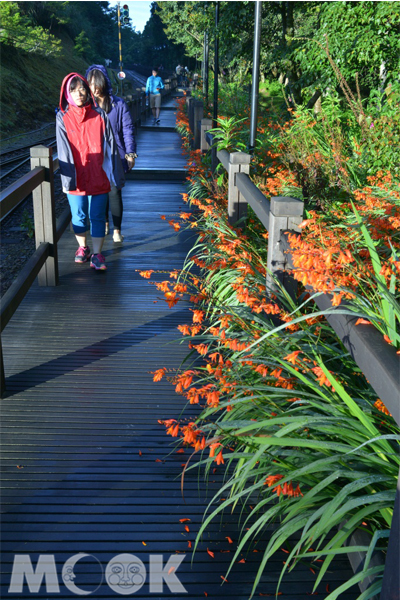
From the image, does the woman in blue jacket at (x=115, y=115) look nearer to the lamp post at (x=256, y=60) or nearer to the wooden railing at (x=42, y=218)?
the wooden railing at (x=42, y=218)

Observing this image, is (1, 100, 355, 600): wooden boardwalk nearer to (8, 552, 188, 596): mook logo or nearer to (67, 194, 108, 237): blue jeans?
(8, 552, 188, 596): mook logo

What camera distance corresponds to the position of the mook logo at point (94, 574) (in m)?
2.22

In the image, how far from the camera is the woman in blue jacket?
18.8ft

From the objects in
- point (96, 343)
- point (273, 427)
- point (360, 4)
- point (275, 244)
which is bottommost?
point (96, 343)

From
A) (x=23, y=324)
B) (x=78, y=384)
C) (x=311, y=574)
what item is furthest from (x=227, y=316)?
(x=23, y=324)

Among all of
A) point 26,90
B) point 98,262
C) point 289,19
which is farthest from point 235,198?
point 26,90

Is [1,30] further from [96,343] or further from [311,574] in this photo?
[311,574]

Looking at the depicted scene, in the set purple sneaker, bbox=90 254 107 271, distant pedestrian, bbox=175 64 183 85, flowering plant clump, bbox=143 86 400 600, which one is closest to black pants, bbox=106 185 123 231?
purple sneaker, bbox=90 254 107 271

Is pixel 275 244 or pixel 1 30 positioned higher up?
pixel 1 30

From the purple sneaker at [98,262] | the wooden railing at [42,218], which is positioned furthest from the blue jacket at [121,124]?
the purple sneaker at [98,262]

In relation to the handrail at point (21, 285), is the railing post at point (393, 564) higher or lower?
higher

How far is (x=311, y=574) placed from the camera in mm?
2287

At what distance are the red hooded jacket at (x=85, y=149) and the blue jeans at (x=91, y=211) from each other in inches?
3.9

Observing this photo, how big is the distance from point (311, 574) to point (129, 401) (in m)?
1.54
